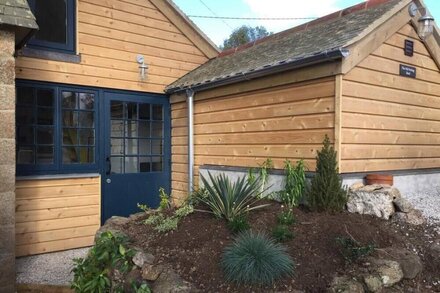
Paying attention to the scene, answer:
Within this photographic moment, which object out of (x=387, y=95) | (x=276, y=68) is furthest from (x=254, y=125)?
(x=387, y=95)

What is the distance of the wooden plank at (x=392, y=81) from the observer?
16.9ft

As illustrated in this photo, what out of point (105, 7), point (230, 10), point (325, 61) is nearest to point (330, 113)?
point (325, 61)

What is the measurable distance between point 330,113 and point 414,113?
1956mm

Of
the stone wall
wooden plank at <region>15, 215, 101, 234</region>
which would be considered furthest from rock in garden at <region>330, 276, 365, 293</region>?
wooden plank at <region>15, 215, 101, 234</region>

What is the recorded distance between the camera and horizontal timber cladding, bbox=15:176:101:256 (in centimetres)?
618

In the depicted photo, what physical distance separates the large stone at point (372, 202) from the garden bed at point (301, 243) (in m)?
0.15

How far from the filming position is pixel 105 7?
7.13 meters

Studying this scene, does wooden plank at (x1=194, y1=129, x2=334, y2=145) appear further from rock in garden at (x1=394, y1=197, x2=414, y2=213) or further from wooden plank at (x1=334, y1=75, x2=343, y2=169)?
rock in garden at (x1=394, y1=197, x2=414, y2=213)

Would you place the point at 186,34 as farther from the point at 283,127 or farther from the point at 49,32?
the point at 283,127

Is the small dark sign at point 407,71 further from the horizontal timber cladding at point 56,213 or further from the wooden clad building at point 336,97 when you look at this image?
the horizontal timber cladding at point 56,213

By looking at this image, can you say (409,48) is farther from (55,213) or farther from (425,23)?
(55,213)

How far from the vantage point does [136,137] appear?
7.67 metres

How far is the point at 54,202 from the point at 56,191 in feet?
0.58

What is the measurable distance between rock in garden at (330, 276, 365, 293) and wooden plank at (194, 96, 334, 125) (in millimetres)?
2186
